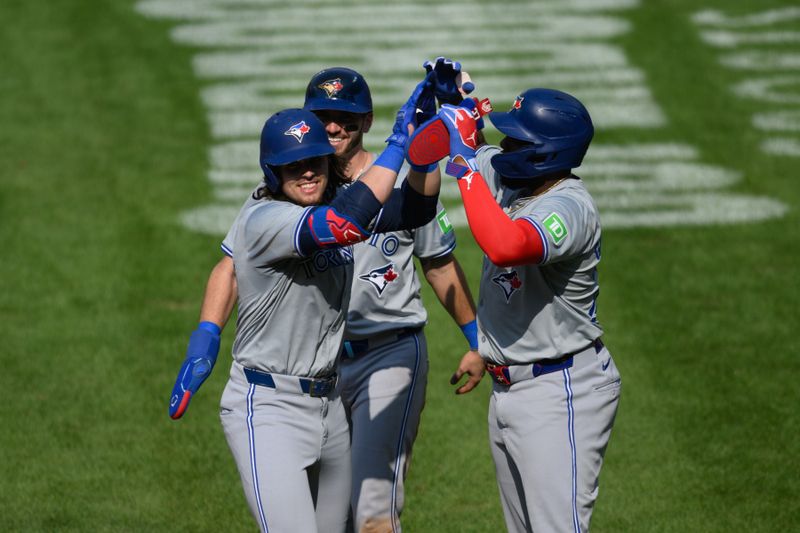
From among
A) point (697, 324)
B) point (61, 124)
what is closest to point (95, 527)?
point (697, 324)

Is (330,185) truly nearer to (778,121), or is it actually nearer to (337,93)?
(337,93)

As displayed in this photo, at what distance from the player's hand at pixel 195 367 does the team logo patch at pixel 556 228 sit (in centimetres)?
162

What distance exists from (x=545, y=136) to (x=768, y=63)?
1073 centimetres

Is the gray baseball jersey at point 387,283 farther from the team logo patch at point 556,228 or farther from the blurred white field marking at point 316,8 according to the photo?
the blurred white field marking at point 316,8

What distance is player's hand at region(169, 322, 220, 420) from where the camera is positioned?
5.53m

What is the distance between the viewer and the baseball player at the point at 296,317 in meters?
5.30

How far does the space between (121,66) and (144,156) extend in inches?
94.3

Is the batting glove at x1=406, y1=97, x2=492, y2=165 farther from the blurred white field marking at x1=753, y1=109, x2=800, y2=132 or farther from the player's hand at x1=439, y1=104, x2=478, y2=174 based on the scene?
the blurred white field marking at x1=753, y1=109, x2=800, y2=132

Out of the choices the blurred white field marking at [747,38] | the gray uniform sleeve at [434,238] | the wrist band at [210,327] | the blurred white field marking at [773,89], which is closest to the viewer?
the wrist band at [210,327]

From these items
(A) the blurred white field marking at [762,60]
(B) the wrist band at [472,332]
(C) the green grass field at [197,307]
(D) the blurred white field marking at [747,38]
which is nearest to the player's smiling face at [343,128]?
(B) the wrist band at [472,332]

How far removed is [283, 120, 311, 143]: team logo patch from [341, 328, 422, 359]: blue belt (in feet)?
4.54

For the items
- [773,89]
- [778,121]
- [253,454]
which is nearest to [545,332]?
[253,454]

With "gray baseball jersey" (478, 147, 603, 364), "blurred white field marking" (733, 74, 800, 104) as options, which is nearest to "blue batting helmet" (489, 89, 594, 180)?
"gray baseball jersey" (478, 147, 603, 364)

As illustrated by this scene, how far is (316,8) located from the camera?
54.7 ft
